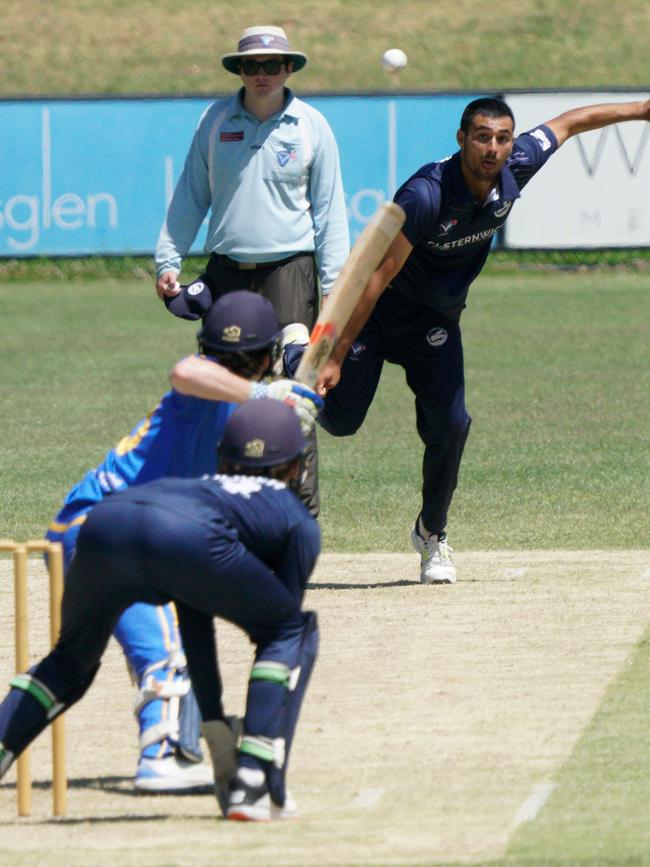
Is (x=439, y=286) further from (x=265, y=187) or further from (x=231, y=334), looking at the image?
(x=231, y=334)

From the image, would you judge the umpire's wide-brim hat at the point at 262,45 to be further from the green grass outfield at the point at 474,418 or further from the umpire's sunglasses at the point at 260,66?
the green grass outfield at the point at 474,418

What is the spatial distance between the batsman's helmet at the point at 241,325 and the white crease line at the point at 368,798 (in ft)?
4.52

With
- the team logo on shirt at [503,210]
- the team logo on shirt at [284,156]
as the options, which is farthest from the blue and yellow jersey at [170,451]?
the team logo on shirt at [284,156]

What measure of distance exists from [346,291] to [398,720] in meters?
1.51

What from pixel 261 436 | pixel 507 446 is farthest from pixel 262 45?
pixel 507 446

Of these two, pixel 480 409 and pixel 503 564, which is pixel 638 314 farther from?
pixel 503 564

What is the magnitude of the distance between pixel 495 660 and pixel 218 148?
2.98 m

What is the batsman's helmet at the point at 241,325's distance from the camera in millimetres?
5340

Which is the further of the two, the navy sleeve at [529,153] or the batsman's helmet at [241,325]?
the navy sleeve at [529,153]

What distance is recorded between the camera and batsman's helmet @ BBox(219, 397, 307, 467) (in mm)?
4926

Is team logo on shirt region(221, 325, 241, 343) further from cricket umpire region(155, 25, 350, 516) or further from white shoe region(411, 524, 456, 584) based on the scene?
white shoe region(411, 524, 456, 584)

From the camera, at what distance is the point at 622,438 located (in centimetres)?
1242

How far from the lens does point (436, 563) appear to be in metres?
8.36

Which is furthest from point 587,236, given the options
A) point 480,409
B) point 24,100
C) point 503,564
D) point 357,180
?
point 503,564
